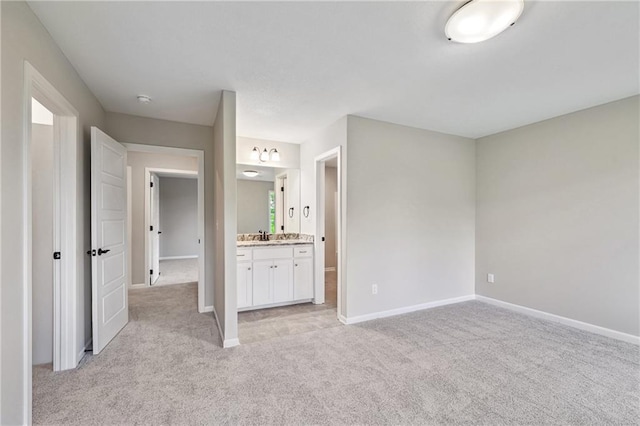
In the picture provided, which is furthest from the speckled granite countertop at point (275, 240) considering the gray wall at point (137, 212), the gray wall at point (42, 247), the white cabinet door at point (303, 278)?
the gray wall at point (137, 212)

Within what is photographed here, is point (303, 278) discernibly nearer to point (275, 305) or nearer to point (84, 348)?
point (275, 305)

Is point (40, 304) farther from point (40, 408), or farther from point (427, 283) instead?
point (427, 283)

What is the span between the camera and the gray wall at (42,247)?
2311 millimetres

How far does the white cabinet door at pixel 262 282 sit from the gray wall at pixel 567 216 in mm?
3116

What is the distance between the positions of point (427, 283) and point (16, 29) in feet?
14.3

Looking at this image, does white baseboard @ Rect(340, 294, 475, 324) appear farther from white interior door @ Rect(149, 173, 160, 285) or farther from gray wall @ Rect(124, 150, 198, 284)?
white interior door @ Rect(149, 173, 160, 285)

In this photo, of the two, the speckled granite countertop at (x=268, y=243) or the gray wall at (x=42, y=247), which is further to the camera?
the speckled granite countertop at (x=268, y=243)

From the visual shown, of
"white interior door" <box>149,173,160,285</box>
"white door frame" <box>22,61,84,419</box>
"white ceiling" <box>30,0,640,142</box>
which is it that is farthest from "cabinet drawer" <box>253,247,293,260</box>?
"white interior door" <box>149,173,160,285</box>

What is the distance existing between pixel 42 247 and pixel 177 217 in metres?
6.22

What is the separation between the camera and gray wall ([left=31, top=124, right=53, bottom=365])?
2.31 m

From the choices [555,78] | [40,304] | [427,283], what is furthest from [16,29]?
[427,283]

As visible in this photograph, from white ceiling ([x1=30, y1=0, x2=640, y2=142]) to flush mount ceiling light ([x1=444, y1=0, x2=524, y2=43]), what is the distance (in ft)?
0.21

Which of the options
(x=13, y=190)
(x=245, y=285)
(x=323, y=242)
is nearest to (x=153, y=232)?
(x=245, y=285)

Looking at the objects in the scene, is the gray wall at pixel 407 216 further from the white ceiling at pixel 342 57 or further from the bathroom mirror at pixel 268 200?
the bathroom mirror at pixel 268 200
